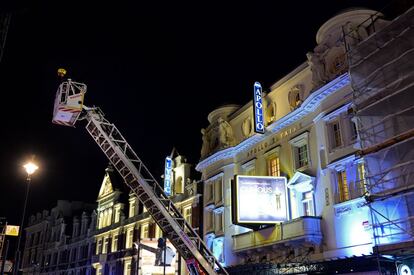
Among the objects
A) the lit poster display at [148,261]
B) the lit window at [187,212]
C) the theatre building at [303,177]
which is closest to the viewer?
the theatre building at [303,177]

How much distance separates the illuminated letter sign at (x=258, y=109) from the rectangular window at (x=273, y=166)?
2097 millimetres

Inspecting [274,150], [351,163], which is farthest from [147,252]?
[351,163]

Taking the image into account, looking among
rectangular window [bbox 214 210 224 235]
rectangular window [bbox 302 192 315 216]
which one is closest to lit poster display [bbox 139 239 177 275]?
rectangular window [bbox 214 210 224 235]

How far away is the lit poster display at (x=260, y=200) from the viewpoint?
87.7ft

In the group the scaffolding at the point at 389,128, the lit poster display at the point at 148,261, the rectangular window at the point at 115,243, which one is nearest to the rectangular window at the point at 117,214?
the rectangular window at the point at 115,243

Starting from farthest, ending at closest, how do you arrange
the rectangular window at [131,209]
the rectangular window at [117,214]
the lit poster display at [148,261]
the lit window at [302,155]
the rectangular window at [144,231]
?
the rectangular window at [117,214] < the rectangular window at [131,209] < the rectangular window at [144,231] < the lit poster display at [148,261] < the lit window at [302,155]

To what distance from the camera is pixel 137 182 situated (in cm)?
1859

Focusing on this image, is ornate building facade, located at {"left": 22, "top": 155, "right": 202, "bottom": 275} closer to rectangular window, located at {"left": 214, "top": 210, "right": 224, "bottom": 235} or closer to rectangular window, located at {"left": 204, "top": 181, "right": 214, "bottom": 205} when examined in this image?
rectangular window, located at {"left": 204, "top": 181, "right": 214, "bottom": 205}

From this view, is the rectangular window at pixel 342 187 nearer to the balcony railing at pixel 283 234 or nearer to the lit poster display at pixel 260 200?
the balcony railing at pixel 283 234

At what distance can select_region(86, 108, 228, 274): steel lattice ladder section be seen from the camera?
1805 cm

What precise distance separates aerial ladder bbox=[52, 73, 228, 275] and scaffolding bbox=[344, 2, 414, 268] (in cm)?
692

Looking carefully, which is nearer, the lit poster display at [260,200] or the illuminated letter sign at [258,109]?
the lit poster display at [260,200]

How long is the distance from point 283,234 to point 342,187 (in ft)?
14.9

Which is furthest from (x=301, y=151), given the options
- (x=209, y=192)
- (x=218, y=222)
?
(x=209, y=192)
